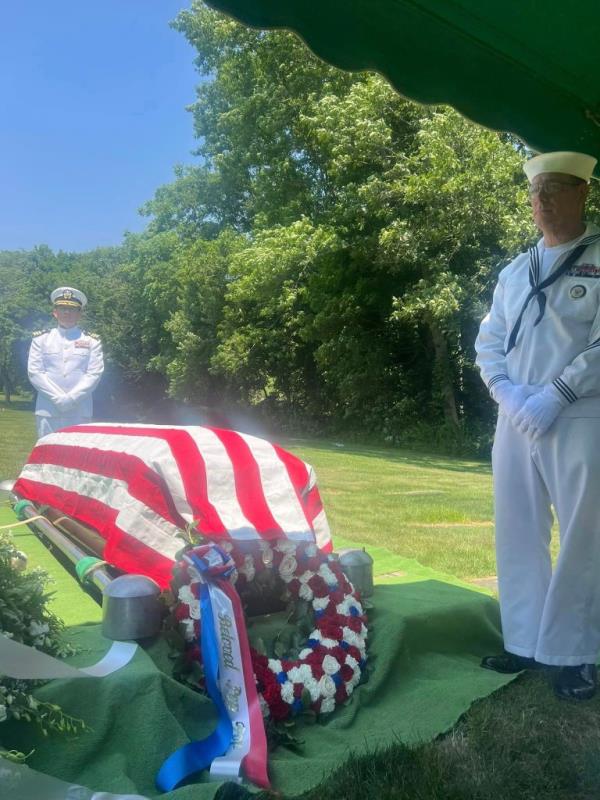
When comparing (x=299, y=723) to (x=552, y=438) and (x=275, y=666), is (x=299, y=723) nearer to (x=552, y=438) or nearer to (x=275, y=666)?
(x=275, y=666)

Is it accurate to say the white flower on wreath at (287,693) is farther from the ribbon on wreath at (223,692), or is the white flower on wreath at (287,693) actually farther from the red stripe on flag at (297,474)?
the red stripe on flag at (297,474)

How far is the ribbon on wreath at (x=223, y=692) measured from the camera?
91.4 inches

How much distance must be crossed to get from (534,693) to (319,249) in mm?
15808

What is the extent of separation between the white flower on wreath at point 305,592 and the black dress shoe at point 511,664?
0.77 meters

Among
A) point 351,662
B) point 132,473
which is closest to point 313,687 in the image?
point 351,662

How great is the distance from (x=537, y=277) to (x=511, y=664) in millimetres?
1543

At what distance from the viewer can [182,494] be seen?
3.48m

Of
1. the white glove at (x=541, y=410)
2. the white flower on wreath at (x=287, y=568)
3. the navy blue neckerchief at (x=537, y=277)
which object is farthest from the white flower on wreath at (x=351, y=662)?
the navy blue neckerchief at (x=537, y=277)

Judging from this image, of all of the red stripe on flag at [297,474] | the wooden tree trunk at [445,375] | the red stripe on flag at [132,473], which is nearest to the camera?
the red stripe on flag at [132,473]

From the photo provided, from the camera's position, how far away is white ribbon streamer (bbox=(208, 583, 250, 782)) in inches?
91.7

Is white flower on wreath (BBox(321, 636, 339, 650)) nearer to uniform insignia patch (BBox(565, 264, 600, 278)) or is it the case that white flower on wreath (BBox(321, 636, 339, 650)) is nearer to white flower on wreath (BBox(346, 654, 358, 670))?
white flower on wreath (BBox(346, 654, 358, 670))

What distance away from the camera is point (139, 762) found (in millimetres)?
2373

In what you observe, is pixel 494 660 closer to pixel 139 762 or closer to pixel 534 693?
pixel 534 693

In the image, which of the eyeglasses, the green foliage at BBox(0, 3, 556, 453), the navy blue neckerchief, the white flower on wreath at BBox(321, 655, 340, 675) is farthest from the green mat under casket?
the green foliage at BBox(0, 3, 556, 453)
